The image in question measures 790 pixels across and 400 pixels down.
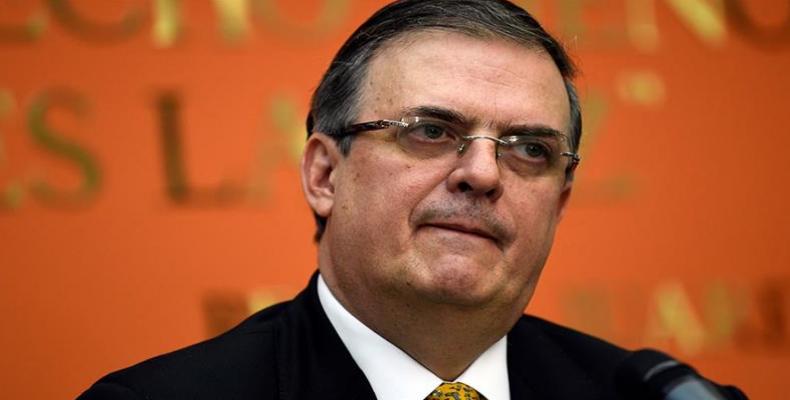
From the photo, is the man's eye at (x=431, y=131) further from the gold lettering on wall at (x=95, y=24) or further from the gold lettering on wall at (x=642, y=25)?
the gold lettering on wall at (x=642, y=25)

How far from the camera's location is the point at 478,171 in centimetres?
204

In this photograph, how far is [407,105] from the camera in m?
2.14

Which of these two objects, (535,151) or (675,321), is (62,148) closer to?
(535,151)

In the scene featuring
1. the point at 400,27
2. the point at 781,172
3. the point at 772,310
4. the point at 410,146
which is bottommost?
the point at 772,310

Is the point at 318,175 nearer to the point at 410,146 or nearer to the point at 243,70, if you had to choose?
the point at 410,146

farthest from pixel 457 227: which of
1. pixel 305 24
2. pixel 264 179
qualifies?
pixel 305 24

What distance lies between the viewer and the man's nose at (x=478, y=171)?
2.04 metres

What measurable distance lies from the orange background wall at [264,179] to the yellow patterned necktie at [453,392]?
1.12m

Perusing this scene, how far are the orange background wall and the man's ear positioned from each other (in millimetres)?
880

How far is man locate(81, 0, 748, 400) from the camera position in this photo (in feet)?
6.79

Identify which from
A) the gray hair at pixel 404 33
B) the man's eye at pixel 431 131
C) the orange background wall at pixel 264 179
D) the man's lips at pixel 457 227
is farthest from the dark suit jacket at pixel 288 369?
the orange background wall at pixel 264 179

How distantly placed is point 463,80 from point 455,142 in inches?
5.1

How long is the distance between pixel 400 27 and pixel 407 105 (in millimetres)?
212

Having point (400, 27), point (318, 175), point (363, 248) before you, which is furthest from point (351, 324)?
point (400, 27)
